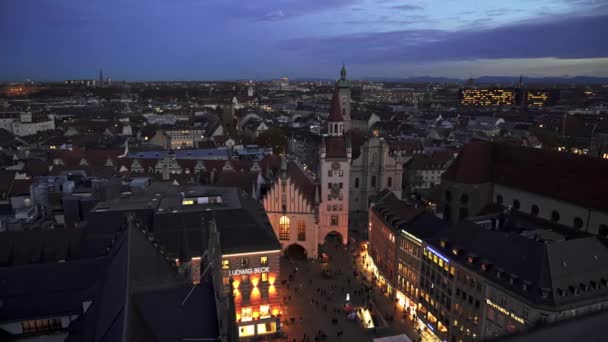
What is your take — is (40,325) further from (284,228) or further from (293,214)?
(293,214)

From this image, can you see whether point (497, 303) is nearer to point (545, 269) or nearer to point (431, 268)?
point (545, 269)

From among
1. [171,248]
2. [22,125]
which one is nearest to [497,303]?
[171,248]

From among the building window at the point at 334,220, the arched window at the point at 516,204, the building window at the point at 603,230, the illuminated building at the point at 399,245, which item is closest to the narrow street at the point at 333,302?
the illuminated building at the point at 399,245

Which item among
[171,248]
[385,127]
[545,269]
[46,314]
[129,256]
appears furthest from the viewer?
[385,127]

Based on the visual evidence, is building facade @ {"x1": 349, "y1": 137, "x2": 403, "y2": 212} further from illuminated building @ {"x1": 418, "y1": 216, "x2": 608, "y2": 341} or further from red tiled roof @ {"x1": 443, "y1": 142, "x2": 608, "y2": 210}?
illuminated building @ {"x1": 418, "y1": 216, "x2": 608, "y2": 341}

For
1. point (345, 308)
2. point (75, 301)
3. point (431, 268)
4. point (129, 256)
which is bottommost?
point (345, 308)

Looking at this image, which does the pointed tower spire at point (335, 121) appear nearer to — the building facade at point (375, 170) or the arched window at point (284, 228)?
the building facade at point (375, 170)
